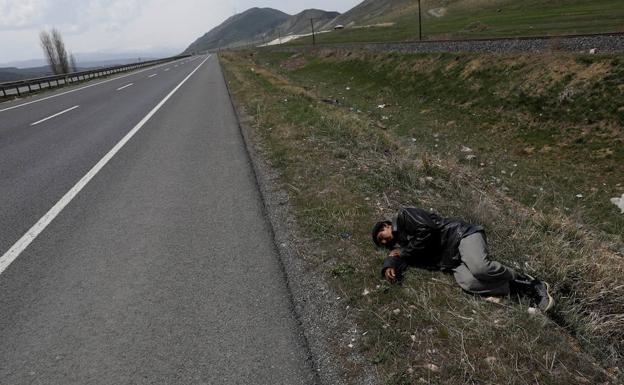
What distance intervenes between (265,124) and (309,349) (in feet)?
27.6

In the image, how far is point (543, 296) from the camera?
3189 mm

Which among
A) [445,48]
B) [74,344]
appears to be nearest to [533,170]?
[74,344]

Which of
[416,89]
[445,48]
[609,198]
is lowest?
[609,198]

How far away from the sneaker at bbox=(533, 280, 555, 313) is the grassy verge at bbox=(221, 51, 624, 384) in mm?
122

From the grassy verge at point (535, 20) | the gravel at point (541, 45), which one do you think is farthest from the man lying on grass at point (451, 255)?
the grassy verge at point (535, 20)

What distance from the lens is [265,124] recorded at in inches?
416

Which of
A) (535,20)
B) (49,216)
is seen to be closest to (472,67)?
(49,216)

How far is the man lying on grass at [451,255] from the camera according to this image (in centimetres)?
326

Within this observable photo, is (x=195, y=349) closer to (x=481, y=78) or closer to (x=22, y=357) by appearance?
(x=22, y=357)

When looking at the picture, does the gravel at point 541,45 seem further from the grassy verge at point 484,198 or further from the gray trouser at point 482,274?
the gray trouser at point 482,274

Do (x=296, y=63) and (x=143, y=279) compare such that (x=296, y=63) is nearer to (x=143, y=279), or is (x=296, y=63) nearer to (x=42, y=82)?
(x=42, y=82)

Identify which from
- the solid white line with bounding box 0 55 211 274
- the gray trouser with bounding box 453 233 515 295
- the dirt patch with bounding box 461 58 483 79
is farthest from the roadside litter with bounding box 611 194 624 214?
the dirt patch with bounding box 461 58 483 79

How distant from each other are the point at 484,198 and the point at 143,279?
4.39m

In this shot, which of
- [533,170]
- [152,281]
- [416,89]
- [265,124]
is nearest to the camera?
[152,281]
